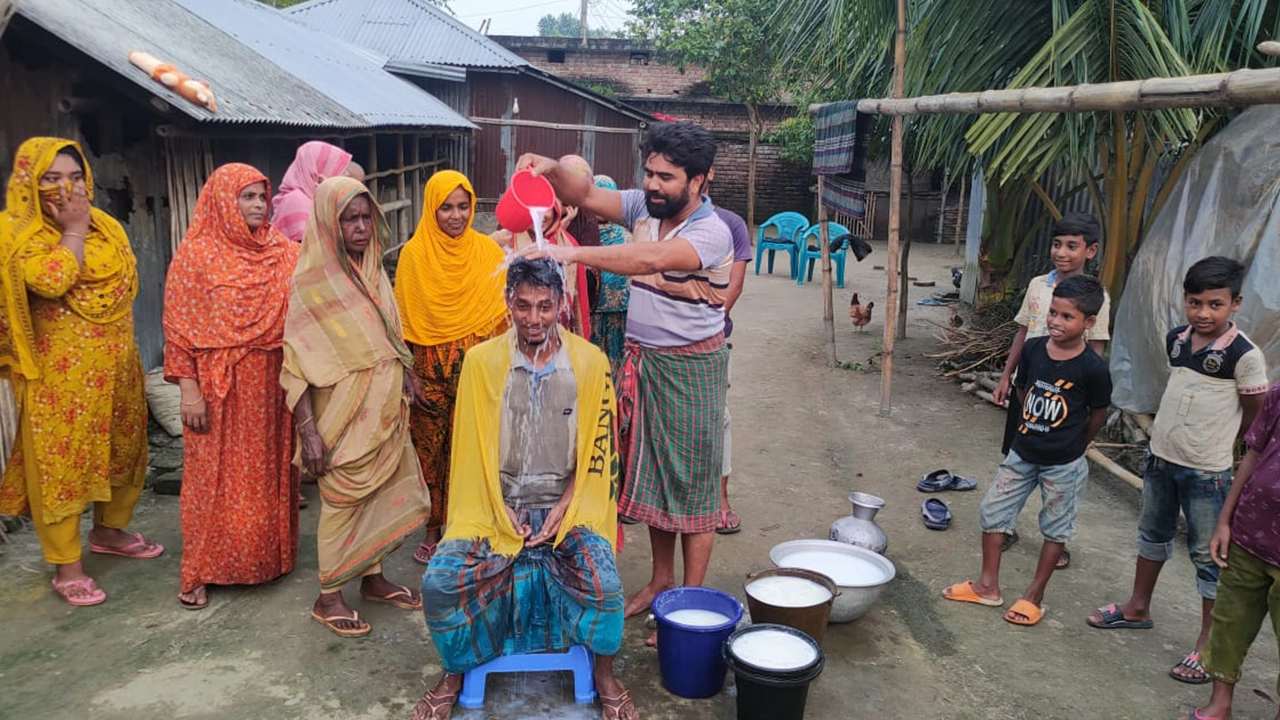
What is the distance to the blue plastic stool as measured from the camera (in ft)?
9.58

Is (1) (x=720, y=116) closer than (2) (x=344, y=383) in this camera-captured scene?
No

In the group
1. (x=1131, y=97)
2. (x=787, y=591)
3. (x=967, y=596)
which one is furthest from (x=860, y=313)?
(x=787, y=591)

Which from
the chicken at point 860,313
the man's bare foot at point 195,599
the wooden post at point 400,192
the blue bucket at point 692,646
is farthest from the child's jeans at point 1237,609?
the wooden post at point 400,192

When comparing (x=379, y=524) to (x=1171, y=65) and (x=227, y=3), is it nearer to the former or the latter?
(x=1171, y=65)

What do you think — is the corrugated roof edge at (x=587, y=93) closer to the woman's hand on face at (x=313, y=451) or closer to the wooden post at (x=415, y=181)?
the wooden post at (x=415, y=181)

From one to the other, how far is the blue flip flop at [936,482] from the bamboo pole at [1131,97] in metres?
2.11

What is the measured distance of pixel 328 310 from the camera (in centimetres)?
340

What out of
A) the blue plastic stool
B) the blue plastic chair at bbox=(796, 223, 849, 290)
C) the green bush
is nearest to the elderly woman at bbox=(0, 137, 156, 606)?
the blue plastic stool

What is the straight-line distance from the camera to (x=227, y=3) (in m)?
10.7

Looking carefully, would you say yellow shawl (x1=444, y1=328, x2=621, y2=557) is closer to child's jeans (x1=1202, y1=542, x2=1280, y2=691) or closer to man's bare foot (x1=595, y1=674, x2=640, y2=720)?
man's bare foot (x1=595, y1=674, x2=640, y2=720)

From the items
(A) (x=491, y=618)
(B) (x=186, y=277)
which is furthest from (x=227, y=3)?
(A) (x=491, y=618)

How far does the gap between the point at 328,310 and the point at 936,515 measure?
3243mm

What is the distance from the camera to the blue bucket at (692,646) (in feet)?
10.00

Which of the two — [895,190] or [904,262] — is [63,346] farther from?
[904,262]
